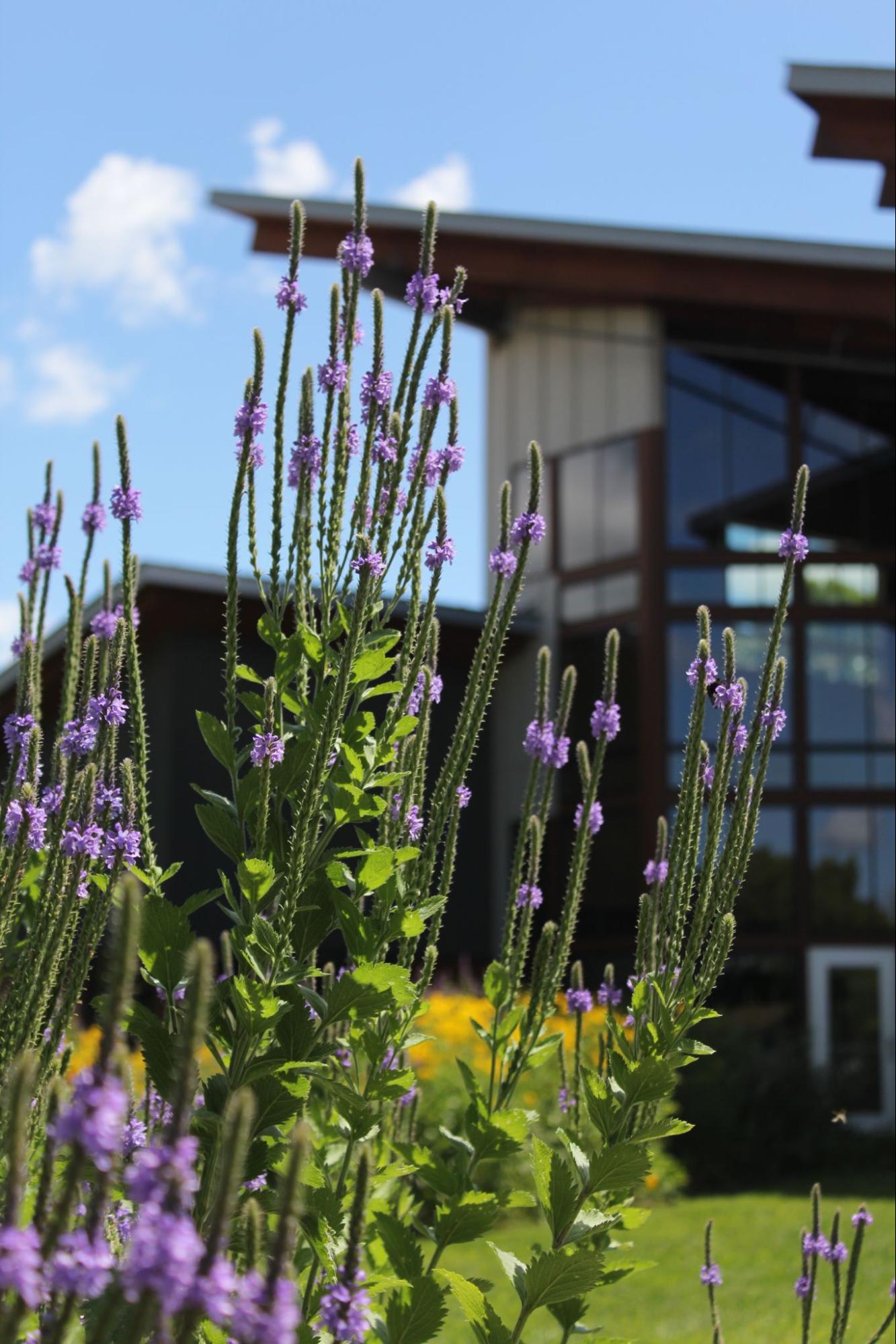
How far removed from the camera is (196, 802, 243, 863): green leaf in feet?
→ 11.4

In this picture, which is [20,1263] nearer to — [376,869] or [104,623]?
[376,869]

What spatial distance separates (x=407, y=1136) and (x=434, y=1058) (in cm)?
983

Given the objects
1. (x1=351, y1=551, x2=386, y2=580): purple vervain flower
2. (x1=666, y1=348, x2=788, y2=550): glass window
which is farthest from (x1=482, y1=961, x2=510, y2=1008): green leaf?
(x1=666, y1=348, x2=788, y2=550): glass window

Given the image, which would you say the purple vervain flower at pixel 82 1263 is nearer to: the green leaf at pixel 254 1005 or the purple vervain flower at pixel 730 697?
the green leaf at pixel 254 1005

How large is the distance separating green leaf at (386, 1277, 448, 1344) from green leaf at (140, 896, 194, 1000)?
0.91m

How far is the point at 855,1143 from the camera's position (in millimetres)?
16891

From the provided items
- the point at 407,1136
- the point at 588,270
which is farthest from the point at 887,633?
the point at 407,1136

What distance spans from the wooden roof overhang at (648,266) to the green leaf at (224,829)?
51.9 feet

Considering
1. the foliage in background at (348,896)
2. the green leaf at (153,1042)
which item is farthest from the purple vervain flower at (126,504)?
the green leaf at (153,1042)

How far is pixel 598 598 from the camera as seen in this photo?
2019 cm

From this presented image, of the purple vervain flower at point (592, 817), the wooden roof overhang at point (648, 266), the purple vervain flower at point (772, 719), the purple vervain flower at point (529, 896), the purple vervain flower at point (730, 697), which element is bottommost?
the purple vervain flower at point (529, 896)

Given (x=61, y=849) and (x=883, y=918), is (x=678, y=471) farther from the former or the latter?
(x=61, y=849)

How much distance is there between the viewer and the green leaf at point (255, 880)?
317 centimetres

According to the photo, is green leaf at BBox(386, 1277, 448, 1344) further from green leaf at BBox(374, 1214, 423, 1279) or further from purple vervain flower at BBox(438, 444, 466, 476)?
purple vervain flower at BBox(438, 444, 466, 476)
